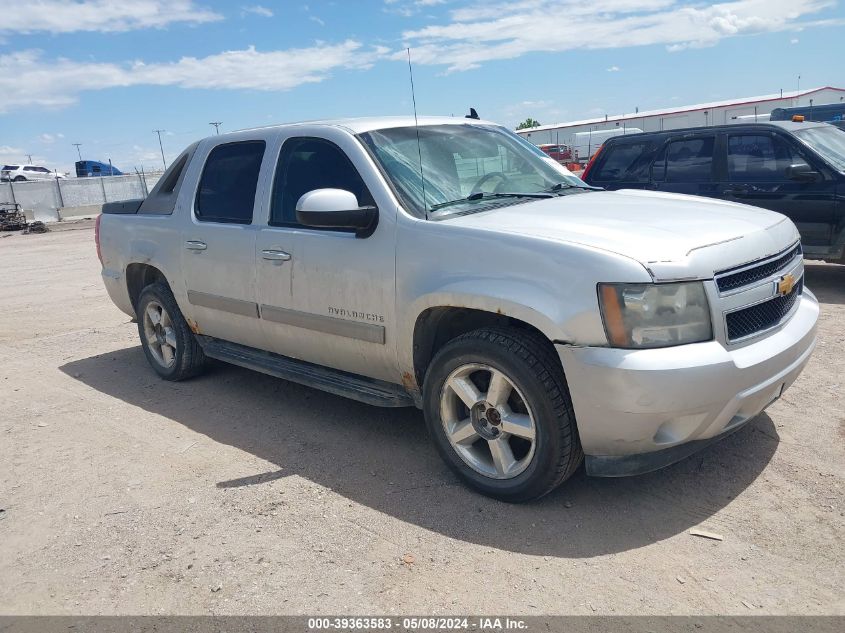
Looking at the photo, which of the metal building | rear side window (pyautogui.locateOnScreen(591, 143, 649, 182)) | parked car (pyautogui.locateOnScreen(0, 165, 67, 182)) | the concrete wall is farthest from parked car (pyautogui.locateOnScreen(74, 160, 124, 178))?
rear side window (pyautogui.locateOnScreen(591, 143, 649, 182))

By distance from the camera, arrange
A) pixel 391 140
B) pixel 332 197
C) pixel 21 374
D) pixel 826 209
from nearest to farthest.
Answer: pixel 332 197, pixel 391 140, pixel 21 374, pixel 826 209

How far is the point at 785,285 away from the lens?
3.53 m

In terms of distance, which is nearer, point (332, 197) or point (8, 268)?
point (332, 197)

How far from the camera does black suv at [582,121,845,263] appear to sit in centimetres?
765

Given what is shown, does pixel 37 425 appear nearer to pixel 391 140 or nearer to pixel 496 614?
pixel 391 140

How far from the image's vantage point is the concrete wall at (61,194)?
31.4m

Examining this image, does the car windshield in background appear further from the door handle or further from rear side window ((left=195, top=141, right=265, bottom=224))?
the door handle

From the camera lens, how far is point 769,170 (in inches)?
314

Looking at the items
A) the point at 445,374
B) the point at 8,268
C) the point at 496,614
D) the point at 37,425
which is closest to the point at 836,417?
the point at 445,374

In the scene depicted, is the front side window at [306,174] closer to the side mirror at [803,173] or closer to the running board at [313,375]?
the running board at [313,375]

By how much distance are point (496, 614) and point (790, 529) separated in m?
1.40

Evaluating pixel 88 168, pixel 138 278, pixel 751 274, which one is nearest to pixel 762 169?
pixel 751 274

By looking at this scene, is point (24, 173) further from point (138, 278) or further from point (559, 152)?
point (138, 278)

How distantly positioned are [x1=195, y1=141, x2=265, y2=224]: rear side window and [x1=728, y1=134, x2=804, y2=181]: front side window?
5.63 meters
